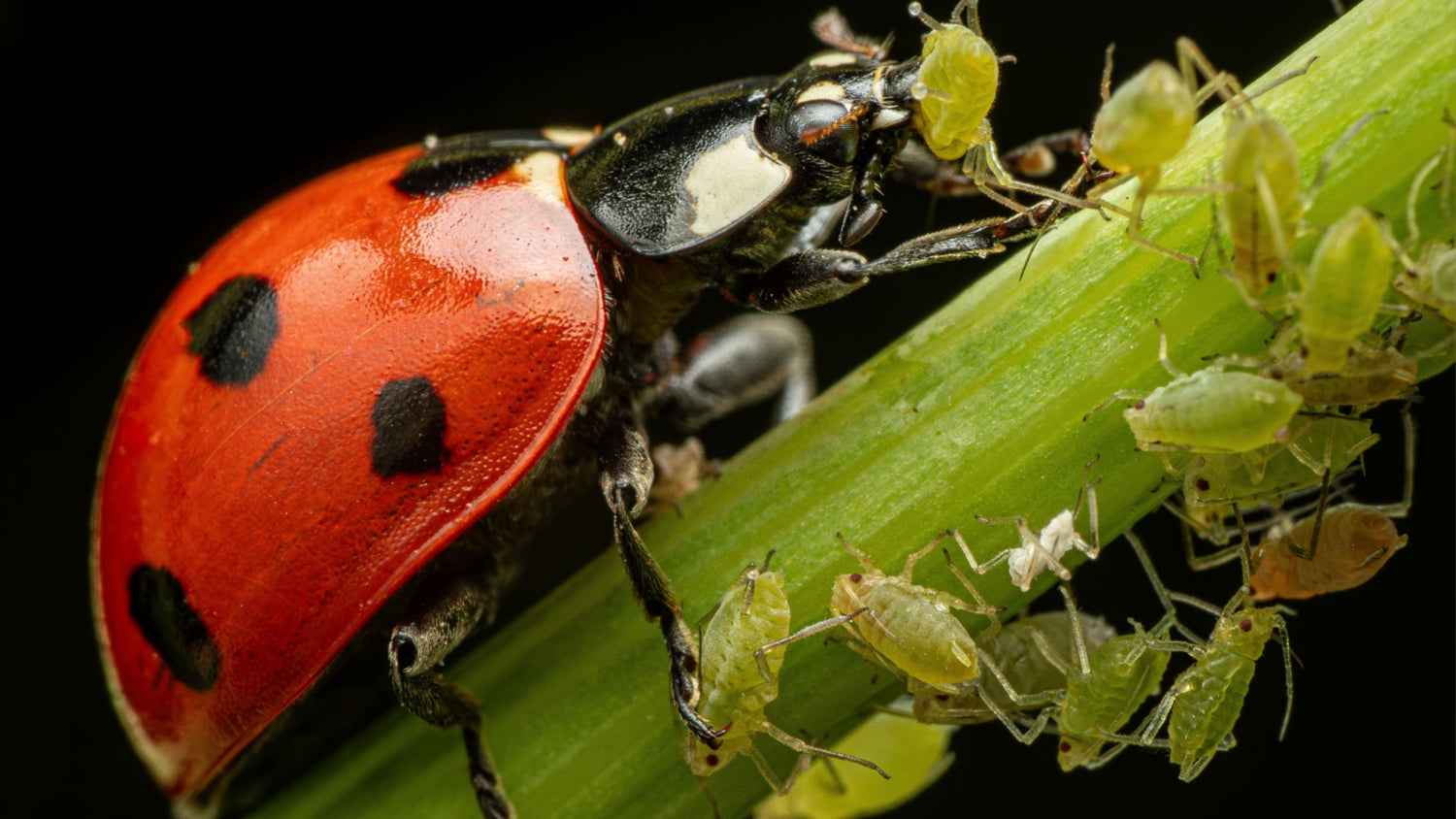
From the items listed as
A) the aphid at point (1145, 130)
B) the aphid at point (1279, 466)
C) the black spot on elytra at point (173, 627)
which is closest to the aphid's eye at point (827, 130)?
the aphid at point (1145, 130)

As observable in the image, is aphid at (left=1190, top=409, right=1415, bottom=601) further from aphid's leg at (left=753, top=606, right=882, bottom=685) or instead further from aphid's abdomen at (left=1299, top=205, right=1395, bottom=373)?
aphid's leg at (left=753, top=606, right=882, bottom=685)

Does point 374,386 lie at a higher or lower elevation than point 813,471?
higher

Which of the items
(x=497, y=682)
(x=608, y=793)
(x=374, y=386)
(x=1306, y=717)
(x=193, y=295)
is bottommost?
(x=1306, y=717)

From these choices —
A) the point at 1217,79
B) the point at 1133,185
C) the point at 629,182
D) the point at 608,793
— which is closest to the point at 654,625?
the point at 608,793

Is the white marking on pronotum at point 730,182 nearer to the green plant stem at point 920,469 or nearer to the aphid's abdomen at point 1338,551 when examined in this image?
the green plant stem at point 920,469

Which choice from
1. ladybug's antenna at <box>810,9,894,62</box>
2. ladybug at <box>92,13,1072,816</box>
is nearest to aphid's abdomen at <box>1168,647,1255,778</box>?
ladybug at <box>92,13,1072,816</box>

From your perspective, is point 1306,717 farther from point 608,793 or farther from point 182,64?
point 182,64

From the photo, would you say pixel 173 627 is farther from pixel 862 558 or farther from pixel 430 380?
pixel 862 558
